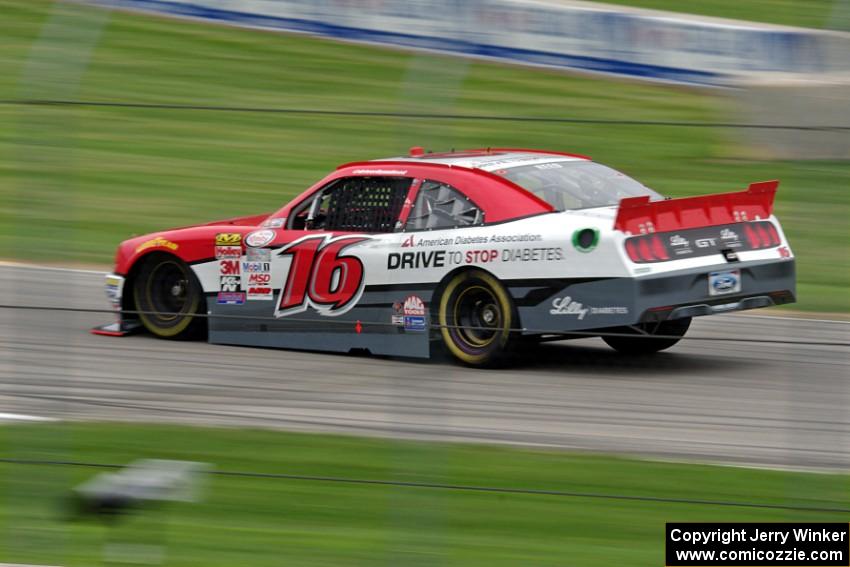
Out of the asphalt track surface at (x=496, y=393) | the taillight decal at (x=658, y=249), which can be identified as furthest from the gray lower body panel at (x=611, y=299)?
the asphalt track surface at (x=496, y=393)

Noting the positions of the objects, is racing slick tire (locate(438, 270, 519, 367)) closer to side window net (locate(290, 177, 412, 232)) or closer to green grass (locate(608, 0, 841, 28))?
side window net (locate(290, 177, 412, 232))

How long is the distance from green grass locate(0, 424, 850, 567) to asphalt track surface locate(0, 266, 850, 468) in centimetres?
14

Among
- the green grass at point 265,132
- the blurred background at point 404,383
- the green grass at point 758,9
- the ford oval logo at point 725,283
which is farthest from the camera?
the ford oval logo at point 725,283

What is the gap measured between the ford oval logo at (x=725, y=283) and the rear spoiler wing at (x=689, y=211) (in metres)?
0.30

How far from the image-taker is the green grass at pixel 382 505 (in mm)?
5301

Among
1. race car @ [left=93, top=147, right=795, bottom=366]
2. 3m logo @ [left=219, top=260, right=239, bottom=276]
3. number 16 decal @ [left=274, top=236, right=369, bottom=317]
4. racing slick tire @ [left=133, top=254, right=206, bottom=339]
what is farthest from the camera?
racing slick tire @ [left=133, top=254, right=206, bottom=339]

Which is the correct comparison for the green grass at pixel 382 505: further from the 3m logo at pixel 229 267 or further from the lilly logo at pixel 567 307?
the 3m logo at pixel 229 267

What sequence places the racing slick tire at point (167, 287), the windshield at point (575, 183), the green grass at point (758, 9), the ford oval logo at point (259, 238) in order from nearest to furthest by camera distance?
the green grass at point (758, 9) < the windshield at point (575, 183) < the ford oval logo at point (259, 238) < the racing slick tire at point (167, 287)

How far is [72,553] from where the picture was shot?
5.50 meters

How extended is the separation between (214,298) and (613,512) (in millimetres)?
3940

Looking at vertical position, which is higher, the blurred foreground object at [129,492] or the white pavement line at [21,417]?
the white pavement line at [21,417]

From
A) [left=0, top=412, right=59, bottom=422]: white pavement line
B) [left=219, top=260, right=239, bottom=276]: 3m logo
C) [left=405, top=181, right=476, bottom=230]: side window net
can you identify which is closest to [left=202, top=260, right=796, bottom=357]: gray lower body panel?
[left=405, top=181, right=476, bottom=230]: side window net

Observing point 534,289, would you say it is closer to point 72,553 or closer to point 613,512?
point 613,512

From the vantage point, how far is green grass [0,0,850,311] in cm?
538
